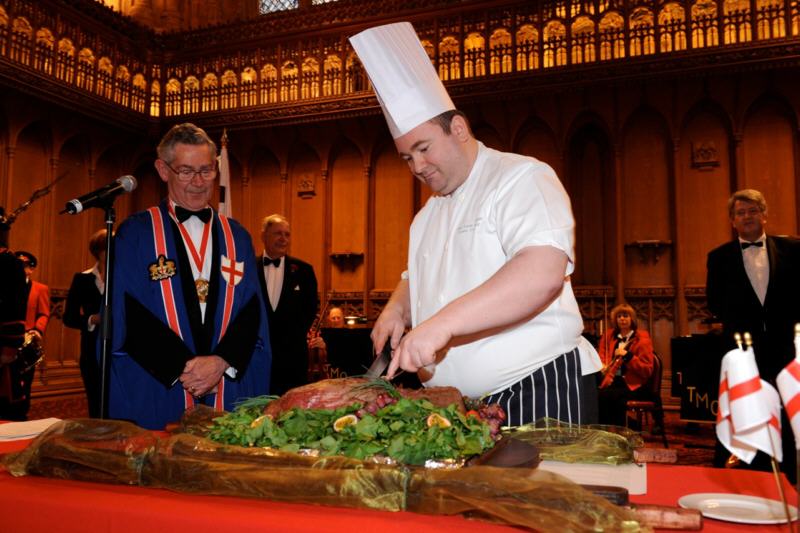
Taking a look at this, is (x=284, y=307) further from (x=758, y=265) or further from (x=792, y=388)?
(x=792, y=388)

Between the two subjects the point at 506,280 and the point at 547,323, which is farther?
the point at 547,323

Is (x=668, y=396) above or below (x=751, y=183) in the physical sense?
below

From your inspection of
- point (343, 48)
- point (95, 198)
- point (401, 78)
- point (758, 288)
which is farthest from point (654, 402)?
point (343, 48)

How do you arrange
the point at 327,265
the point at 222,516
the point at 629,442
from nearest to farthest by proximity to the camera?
1. the point at 222,516
2. the point at 629,442
3. the point at 327,265

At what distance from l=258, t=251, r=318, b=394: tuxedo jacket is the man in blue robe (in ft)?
9.64

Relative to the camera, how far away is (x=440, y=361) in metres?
1.90

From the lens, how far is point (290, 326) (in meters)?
5.86

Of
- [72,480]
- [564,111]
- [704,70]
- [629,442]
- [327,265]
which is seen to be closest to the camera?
[72,480]

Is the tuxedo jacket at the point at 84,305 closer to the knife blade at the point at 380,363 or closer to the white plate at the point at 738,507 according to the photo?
the knife blade at the point at 380,363

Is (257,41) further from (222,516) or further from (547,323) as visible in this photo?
(222,516)

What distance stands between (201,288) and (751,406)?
7.45ft

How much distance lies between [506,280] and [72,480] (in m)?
0.97

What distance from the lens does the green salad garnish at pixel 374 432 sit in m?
1.20

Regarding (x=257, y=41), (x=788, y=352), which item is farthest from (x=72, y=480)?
(x=257, y=41)
